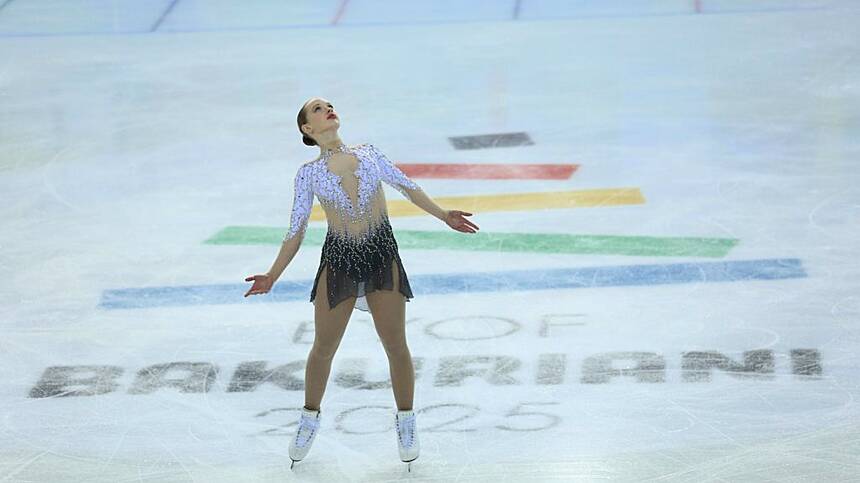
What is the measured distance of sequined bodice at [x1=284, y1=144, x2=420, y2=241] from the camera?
674cm

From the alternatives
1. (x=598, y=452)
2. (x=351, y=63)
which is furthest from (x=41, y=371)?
(x=351, y=63)

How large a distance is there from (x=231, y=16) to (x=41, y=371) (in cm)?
1410

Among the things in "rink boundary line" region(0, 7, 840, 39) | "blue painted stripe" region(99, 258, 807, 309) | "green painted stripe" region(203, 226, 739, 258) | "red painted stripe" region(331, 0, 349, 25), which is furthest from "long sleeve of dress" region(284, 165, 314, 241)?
"red painted stripe" region(331, 0, 349, 25)

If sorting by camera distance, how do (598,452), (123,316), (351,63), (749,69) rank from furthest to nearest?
(351,63) → (749,69) → (123,316) → (598,452)

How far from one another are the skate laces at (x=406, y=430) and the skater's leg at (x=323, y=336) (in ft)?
1.24

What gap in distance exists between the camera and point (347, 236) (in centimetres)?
678

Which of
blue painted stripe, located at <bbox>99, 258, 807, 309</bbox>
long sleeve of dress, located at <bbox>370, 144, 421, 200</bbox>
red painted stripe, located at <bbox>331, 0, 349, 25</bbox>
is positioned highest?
red painted stripe, located at <bbox>331, 0, 349, 25</bbox>

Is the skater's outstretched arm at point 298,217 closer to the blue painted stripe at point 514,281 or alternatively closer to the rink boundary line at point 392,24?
the blue painted stripe at point 514,281

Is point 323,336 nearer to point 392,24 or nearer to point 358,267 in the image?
point 358,267

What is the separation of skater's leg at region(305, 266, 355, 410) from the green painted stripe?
12.4 ft

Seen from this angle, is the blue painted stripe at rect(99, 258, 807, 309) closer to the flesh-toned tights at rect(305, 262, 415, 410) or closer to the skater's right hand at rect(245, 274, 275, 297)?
the flesh-toned tights at rect(305, 262, 415, 410)

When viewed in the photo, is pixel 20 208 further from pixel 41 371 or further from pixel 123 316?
pixel 41 371

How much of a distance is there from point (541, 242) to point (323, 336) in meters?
4.10

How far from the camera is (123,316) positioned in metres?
9.50
